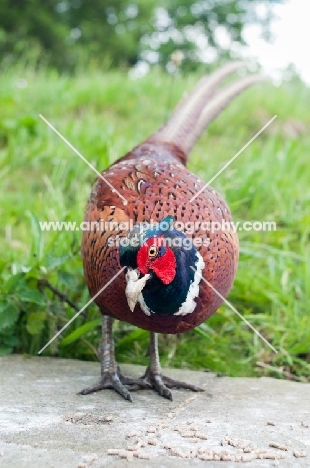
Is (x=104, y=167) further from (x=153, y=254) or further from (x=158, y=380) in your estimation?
(x=153, y=254)

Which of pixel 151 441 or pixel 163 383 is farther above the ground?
pixel 163 383

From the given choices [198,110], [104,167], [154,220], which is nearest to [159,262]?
[154,220]

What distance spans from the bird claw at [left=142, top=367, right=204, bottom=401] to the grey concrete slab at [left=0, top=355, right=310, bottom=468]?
0.04m

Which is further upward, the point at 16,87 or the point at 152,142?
the point at 16,87

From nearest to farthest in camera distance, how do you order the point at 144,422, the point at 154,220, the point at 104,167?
the point at 144,422 → the point at 154,220 → the point at 104,167

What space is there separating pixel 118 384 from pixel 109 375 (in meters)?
0.10

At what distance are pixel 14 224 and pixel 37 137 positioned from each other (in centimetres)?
141

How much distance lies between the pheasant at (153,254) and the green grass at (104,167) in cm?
40

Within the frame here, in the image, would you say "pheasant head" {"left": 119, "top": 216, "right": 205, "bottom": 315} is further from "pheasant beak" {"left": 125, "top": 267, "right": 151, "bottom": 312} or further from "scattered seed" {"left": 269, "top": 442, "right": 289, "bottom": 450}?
"scattered seed" {"left": 269, "top": 442, "right": 289, "bottom": 450}

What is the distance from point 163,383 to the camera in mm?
2930

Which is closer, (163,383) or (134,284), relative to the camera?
(134,284)

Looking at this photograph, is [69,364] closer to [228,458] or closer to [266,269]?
[228,458]

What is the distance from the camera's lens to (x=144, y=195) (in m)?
2.77

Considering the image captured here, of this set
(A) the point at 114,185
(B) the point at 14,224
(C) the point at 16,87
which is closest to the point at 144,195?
(A) the point at 114,185
